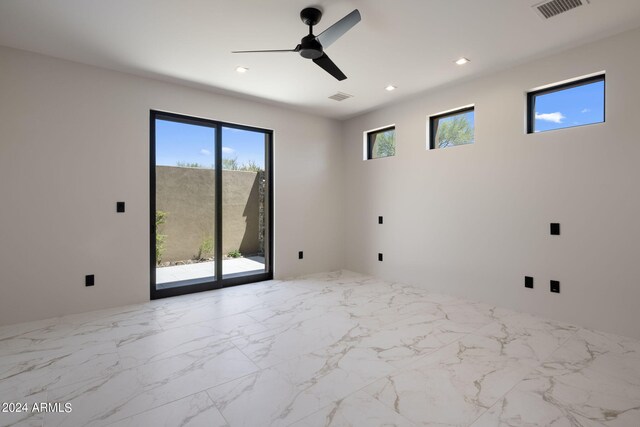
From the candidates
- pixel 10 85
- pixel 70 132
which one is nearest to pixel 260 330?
pixel 70 132

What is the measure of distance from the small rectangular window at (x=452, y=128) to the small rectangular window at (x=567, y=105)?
65 centimetres

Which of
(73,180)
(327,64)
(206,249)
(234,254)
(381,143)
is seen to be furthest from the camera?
(381,143)

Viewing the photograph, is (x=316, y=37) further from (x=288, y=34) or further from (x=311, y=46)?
(x=288, y=34)

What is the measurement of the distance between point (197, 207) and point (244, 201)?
737mm

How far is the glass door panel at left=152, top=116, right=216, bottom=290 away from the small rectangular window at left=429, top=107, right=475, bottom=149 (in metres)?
3.06

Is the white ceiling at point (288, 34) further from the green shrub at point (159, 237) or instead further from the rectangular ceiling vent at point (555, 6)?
the green shrub at point (159, 237)

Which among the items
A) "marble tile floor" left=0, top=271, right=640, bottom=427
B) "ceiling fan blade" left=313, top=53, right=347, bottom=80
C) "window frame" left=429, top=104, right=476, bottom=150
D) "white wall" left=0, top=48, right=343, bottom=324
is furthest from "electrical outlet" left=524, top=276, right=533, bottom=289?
"white wall" left=0, top=48, right=343, bottom=324

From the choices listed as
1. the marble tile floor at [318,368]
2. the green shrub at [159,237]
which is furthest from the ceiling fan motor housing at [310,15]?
the green shrub at [159,237]

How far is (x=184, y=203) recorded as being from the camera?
168 inches

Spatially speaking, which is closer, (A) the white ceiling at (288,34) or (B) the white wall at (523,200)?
(A) the white ceiling at (288,34)

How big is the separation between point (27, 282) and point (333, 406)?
326cm

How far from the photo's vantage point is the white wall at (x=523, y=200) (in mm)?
2773

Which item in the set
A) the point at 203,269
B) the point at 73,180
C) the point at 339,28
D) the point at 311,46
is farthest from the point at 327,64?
the point at 203,269

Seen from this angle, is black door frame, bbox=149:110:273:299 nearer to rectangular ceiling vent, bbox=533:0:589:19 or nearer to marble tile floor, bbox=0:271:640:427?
marble tile floor, bbox=0:271:640:427
